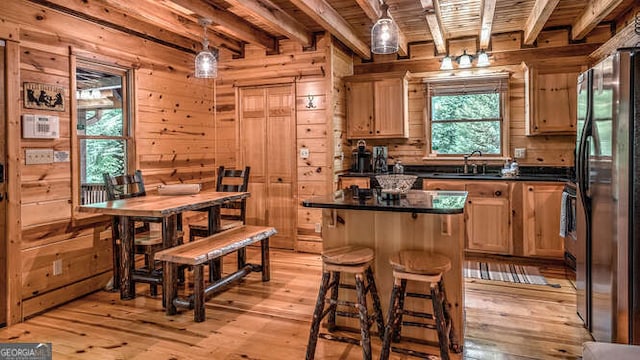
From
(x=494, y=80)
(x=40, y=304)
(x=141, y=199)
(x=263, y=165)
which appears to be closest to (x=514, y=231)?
(x=494, y=80)

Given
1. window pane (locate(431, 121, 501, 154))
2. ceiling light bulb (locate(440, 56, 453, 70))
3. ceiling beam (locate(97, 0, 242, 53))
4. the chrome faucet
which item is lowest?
the chrome faucet

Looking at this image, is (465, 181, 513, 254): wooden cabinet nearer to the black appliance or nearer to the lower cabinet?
the lower cabinet

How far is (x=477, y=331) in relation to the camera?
2711 millimetres

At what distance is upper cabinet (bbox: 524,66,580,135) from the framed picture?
475 centimetres

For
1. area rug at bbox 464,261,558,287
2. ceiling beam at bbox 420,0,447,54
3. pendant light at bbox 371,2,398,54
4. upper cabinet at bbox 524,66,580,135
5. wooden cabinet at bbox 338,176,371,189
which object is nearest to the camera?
pendant light at bbox 371,2,398,54

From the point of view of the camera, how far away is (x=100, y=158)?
3.86m

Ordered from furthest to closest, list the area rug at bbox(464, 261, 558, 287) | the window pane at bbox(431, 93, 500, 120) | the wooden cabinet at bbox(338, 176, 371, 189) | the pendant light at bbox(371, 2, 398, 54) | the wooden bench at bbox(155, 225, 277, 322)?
1. the window pane at bbox(431, 93, 500, 120)
2. the wooden cabinet at bbox(338, 176, 371, 189)
3. the area rug at bbox(464, 261, 558, 287)
4. the wooden bench at bbox(155, 225, 277, 322)
5. the pendant light at bbox(371, 2, 398, 54)

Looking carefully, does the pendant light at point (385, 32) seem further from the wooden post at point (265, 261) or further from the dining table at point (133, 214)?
the wooden post at point (265, 261)

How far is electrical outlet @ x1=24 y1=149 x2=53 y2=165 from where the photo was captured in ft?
9.88

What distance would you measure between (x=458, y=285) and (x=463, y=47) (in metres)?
3.66

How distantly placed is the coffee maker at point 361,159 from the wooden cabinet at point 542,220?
1890mm

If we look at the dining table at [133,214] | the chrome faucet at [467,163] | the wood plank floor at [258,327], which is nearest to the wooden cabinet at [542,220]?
the wood plank floor at [258,327]

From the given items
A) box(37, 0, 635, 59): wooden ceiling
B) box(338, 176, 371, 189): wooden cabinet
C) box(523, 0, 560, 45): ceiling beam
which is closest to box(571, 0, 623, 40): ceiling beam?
box(37, 0, 635, 59): wooden ceiling

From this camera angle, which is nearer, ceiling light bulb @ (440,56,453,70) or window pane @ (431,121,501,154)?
ceiling light bulb @ (440,56,453,70)
